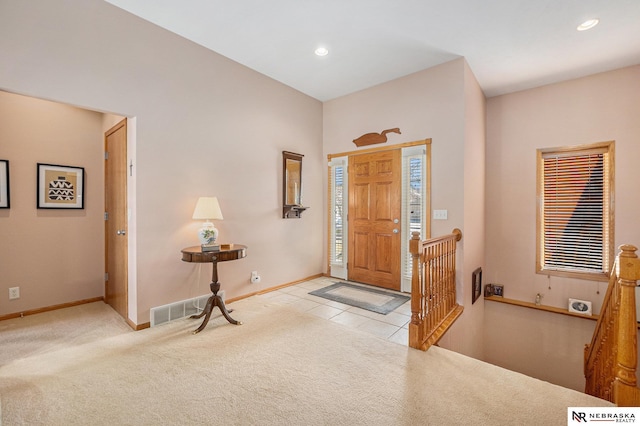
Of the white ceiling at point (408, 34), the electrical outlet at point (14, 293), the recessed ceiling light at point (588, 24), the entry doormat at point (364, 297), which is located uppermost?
the white ceiling at point (408, 34)

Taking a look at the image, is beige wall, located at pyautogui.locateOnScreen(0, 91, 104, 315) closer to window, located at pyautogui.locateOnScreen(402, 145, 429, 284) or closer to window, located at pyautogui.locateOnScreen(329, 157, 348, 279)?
window, located at pyautogui.locateOnScreen(329, 157, 348, 279)

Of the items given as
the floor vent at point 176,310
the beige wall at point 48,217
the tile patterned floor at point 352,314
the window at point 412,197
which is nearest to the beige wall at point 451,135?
the window at point 412,197

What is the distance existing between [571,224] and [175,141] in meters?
5.31

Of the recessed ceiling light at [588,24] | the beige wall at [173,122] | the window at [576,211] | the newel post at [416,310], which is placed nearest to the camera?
the beige wall at [173,122]

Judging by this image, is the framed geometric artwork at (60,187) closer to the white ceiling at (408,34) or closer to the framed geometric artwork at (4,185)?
the framed geometric artwork at (4,185)

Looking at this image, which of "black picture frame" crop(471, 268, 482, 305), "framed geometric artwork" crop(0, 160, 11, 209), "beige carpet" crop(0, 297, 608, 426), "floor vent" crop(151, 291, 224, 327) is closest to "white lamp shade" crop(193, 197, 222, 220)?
"floor vent" crop(151, 291, 224, 327)

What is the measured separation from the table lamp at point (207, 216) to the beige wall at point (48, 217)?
5.77ft

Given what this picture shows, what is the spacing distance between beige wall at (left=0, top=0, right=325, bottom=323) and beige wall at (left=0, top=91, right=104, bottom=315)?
10cm

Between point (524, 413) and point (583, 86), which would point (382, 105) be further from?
point (524, 413)

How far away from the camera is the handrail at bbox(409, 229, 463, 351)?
2568 millimetres

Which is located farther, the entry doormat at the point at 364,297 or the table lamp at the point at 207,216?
the entry doormat at the point at 364,297

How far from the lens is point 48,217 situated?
343 centimetres

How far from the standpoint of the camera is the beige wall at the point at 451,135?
11.7ft

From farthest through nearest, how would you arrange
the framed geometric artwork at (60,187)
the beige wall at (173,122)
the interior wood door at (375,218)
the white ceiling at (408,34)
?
the interior wood door at (375,218) → the framed geometric artwork at (60,187) → the white ceiling at (408,34) → the beige wall at (173,122)
